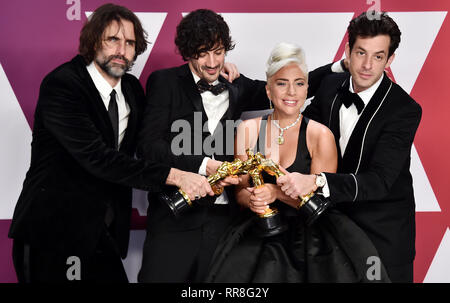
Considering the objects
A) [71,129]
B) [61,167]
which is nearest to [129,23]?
[71,129]

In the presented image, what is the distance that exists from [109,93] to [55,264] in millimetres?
1030

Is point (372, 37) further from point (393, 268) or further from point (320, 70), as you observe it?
point (393, 268)

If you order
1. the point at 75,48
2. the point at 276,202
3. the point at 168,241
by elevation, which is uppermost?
the point at 75,48

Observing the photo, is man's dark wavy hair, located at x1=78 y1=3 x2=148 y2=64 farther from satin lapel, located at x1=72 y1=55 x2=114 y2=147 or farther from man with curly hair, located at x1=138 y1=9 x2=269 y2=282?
man with curly hair, located at x1=138 y1=9 x2=269 y2=282

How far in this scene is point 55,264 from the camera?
2645 mm

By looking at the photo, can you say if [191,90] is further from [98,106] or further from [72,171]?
[72,171]

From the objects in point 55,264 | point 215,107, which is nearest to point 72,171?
point 55,264

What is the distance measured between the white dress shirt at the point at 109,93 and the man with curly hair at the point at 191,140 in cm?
17

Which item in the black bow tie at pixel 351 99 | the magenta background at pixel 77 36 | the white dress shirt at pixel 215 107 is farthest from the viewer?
the magenta background at pixel 77 36

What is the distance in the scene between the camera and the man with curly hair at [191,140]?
8.84ft

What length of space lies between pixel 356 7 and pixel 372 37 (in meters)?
0.96

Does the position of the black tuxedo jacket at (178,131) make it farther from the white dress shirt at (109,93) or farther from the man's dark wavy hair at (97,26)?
the man's dark wavy hair at (97,26)

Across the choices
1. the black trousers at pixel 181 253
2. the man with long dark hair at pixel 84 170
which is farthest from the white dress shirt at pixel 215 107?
the man with long dark hair at pixel 84 170
